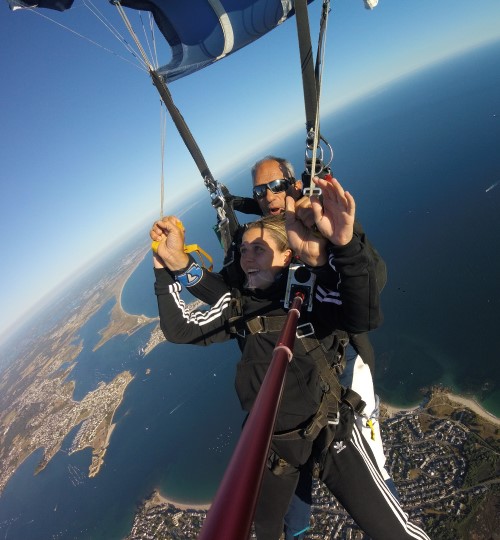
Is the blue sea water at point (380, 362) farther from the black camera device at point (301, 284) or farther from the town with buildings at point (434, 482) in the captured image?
the black camera device at point (301, 284)

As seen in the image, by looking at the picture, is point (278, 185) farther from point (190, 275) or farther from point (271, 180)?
point (190, 275)

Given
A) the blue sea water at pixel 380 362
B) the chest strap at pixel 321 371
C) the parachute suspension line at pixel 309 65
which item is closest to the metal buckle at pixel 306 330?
the chest strap at pixel 321 371

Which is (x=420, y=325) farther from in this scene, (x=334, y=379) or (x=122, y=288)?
(x=122, y=288)

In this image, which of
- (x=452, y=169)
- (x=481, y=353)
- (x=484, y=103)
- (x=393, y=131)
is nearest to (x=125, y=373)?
(x=481, y=353)

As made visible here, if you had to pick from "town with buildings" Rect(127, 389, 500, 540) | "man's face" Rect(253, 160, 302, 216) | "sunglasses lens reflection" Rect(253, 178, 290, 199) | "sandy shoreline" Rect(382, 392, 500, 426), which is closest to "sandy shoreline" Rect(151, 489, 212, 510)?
"town with buildings" Rect(127, 389, 500, 540)

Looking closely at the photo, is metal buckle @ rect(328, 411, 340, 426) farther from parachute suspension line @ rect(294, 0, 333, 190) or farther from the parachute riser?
the parachute riser

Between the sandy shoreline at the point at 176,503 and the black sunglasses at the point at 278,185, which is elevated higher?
the black sunglasses at the point at 278,185

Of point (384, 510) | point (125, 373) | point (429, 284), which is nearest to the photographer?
point (384, 510)
